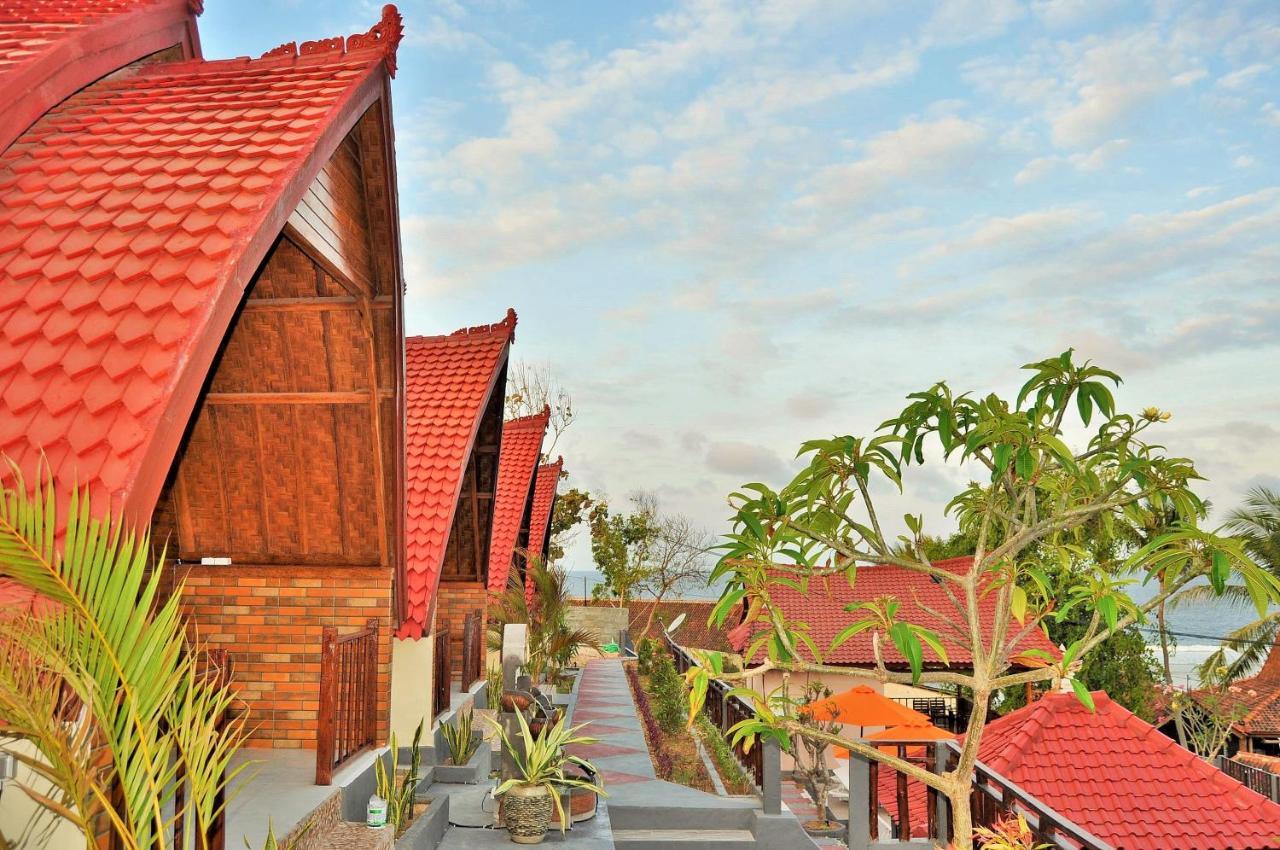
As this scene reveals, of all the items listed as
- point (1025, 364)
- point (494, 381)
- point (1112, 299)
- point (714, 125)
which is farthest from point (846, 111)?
point (1112, 299)

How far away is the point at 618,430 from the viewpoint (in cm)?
3759

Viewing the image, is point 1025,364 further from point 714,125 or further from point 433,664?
point 714,125

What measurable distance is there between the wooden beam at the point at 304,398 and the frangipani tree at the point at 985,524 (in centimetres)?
340

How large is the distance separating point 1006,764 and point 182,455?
29.8ft

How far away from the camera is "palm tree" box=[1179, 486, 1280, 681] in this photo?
32.4m

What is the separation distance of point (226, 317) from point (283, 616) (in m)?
4.36

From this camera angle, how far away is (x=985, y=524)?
508cm

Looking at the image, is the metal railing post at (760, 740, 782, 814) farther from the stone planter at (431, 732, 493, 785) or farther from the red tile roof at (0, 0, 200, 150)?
the red tile roof at (0, 0, 200, 150)

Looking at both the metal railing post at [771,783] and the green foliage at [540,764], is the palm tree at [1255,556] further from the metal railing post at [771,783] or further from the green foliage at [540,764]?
the green foliage at [540,764]

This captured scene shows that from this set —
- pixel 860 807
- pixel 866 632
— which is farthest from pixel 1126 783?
pixel 866 632

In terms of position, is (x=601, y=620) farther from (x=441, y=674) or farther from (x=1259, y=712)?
(x=1259, y=712)

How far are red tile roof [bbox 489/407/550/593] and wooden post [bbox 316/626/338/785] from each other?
10.6 meters

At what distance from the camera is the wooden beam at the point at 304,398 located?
286 inches

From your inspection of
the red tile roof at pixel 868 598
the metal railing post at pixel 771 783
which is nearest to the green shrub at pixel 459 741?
the metal railing post at pixel 771 783
